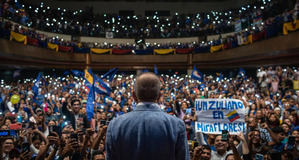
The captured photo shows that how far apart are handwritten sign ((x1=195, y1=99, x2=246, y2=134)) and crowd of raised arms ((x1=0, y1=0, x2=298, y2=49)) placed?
12895 millimetres

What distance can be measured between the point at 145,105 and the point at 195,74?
38.8 ft

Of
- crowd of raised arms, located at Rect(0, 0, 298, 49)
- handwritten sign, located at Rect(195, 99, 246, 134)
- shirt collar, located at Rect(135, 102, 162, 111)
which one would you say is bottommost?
handwritten sign, located at Rect(195, 99, 246, 134)

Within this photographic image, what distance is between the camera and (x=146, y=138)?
1.72 metres

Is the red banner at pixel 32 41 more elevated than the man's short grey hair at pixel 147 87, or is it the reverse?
the red banner at pixel 32 41

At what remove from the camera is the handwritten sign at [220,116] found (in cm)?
406

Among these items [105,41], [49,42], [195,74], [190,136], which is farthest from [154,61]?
[190,136]

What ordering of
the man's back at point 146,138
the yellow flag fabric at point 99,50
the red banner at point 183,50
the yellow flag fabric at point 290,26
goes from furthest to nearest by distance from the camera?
the red banner at point 183,50 → the yellow flag fabric at point 99,50 → the yellow flag fabric at point 290,26 → the man's back at point 146,138

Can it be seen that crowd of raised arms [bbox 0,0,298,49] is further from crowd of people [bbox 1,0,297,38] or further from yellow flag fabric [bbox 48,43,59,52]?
A: yellow flag fabric [bbox 48,43,59,52]

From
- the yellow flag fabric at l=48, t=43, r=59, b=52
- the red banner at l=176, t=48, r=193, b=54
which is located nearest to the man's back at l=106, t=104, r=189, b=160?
the yellow flag fabric at l=48, t=43, r=59, b=52

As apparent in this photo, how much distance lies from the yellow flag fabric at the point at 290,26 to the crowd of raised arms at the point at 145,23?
1.60 m

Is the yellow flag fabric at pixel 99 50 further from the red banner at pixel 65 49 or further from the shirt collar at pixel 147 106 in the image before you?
the shirt collar at pixel 147 106

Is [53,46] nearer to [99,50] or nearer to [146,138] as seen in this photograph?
[99,50]

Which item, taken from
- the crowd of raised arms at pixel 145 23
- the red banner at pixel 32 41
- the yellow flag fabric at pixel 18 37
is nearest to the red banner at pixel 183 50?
the crowd of raised arms at pixel 145 23

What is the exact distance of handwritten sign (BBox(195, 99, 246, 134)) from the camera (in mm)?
4062
